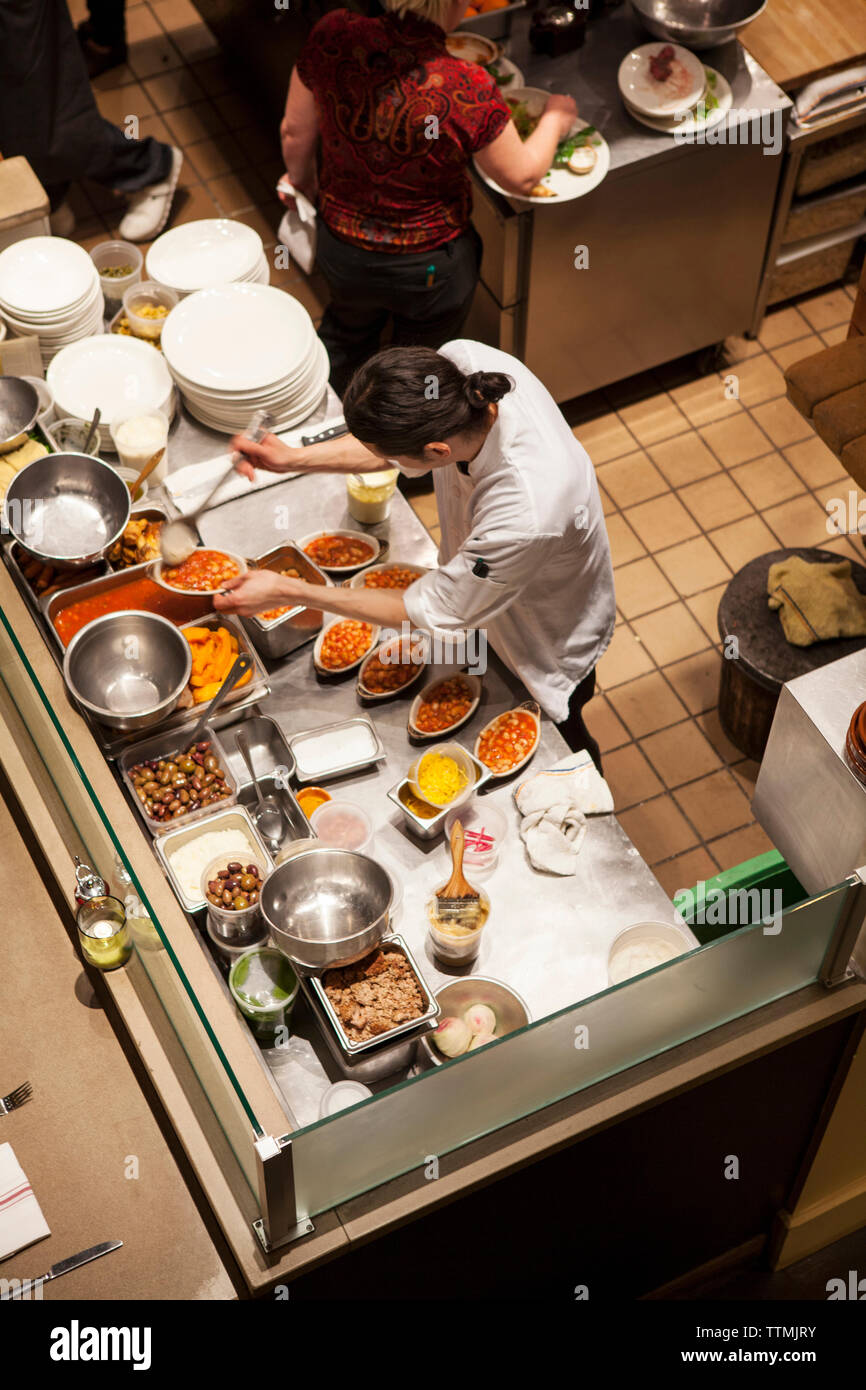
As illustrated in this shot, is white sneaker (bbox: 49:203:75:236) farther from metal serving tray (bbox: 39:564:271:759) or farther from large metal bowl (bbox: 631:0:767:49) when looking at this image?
metal serving tray (bbox: 39:564:271:759)

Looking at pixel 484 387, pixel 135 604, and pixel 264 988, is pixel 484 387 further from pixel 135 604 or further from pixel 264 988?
pixel 264 988

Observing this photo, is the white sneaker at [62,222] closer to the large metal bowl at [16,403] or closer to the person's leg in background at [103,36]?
the person's leg in background at [103,36]

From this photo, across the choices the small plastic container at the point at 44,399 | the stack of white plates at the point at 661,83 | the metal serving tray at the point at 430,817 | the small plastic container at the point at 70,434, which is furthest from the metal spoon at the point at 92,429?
the stack of white plates at the point at 661,83

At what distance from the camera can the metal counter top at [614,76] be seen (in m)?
4.32

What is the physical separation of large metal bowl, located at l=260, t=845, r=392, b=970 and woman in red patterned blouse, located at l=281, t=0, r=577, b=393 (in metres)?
2.08

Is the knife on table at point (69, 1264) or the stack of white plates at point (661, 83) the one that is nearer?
the knife on table at point (69, 1264)

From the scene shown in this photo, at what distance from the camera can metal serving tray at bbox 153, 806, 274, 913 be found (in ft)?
8.90

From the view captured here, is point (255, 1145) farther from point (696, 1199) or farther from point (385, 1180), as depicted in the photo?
point (696, 1199)

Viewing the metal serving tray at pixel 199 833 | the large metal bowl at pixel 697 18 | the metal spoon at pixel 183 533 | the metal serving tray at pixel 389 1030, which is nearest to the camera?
the metal serving tray at pixel 389 1030

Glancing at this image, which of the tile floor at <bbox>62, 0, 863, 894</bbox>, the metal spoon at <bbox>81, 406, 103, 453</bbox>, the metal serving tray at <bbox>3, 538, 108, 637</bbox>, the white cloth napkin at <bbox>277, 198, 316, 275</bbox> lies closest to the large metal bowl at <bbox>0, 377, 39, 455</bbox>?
the metal spoon at <bbox>81, 406, 103, 453</bbox>

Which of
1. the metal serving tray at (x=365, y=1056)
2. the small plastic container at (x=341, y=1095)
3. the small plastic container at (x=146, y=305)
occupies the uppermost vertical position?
the small plastic container at (x=146, y=305)

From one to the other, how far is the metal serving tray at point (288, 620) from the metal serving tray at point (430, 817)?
1.50ft
